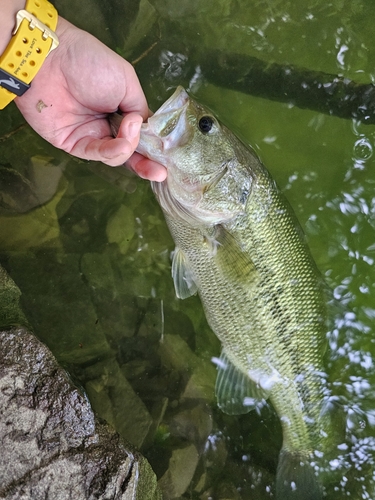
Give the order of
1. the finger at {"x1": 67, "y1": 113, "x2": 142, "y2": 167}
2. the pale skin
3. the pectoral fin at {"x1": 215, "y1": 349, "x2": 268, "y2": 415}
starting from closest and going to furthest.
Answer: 1. the finger at {"x1": 67, "y1": 113, "x2": 142, "y2": 167}
2. the pale skin
3. the pectoral fin at {"x1": 215, "y1": 349, "x2": 268, "y2": 415}

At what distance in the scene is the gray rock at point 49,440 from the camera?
1.81 meters

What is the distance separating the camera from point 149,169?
2283 mm

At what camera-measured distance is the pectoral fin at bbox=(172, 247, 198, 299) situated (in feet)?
9.09

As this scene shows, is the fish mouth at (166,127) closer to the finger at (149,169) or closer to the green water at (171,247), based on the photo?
the finger at (149,169)

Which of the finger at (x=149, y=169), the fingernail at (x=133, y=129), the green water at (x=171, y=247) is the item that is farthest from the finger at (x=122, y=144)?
the green water at (x=171, y=247)

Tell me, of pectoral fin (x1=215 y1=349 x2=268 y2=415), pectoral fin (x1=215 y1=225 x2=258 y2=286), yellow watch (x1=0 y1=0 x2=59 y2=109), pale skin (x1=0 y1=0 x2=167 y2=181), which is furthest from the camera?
pectoral fin (x1=215 y1=349 x2=268 y2=415)

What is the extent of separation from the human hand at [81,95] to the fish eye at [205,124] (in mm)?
306

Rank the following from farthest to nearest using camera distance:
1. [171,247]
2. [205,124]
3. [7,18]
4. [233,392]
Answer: [171,247] → [233,392] → [205,124] → [7,18]

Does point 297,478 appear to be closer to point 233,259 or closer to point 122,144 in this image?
point 233,259

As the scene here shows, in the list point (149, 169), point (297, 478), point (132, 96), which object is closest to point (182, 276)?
point (149, 169)

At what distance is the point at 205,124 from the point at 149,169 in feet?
1.30

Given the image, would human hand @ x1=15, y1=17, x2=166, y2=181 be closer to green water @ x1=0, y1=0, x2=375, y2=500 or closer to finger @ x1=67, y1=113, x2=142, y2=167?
finger @ x1=67, y1=113, x2=142, y2=167

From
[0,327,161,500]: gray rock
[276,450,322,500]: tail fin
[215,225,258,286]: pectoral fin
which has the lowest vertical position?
[276,450,322,500]: tail fin

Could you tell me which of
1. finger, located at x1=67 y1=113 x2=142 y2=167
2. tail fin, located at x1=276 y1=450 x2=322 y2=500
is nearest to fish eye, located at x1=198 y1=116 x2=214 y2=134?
finger, located at x1=67 y1=113 x2=142 y2=167
